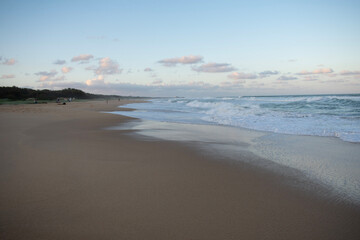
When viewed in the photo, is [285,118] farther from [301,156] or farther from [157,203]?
[157,203]

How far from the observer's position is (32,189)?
307 cm

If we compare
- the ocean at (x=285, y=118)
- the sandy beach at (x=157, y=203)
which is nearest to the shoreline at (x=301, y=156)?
the sandy beach at (x=157, y=203)

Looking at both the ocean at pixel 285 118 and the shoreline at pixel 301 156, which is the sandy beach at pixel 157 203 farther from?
the ocean at pixel 285 118

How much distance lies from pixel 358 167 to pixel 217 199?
3.25m

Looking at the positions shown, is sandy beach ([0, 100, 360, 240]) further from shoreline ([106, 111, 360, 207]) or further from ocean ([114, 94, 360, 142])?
ocean ([114, 94, 360, 142])

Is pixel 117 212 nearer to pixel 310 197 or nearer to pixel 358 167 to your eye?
pixel 310 197

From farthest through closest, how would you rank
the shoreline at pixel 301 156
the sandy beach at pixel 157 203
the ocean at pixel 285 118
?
the ocean at pixel 285 118
the shoreline at pixel 301 156
the sandy beach at pixel 157 203

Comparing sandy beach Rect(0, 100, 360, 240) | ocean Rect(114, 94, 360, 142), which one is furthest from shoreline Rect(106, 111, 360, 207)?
ocean Rect(114, 94, 360, 142)

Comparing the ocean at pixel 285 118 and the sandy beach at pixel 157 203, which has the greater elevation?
the ocean at pixel 285 118

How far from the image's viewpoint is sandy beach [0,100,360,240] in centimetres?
217

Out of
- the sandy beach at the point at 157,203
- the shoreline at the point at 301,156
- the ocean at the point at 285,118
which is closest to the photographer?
the sandy beach at the point at 157,203

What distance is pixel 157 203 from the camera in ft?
8.86

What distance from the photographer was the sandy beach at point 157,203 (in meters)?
2.17

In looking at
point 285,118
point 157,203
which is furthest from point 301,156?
point 285,118
